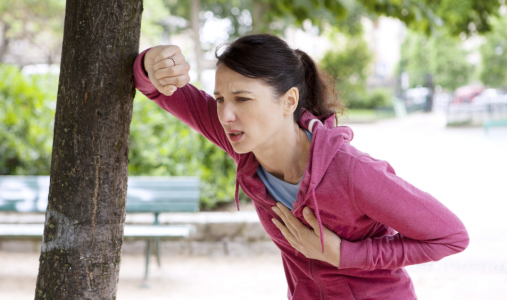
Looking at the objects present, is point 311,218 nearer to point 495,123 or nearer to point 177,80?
point 177,80

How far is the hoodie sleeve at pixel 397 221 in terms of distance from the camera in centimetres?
168

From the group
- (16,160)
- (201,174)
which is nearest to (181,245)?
(201,174)

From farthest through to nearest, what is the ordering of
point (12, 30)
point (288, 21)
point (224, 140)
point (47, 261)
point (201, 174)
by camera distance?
point (12, 30) → point (288, 21) → point (201, 174) → point (224, 140) → point (47, 261)

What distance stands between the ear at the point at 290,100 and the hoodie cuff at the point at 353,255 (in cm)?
53

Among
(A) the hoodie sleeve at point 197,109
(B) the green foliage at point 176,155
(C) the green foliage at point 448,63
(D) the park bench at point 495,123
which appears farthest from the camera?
(C) the green foliage at point 448,63

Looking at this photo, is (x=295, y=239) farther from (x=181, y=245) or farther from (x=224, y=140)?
(x=181, y=245)

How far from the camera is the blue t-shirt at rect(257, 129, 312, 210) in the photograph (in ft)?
6.40

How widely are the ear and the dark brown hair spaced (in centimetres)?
2

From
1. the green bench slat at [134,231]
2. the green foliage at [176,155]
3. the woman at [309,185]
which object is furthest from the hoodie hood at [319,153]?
the green foliage at [176,155]

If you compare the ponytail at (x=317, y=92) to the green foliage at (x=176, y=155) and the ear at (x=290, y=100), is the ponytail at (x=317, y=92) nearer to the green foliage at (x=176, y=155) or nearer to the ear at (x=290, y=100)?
the ear at (x=290, y=100)

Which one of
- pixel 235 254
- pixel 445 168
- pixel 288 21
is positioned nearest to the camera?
pixel 235 254

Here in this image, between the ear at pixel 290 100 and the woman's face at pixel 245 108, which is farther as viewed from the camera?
the ear at pixel 290 100

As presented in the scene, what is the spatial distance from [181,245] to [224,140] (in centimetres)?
371

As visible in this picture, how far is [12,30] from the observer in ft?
68.8
